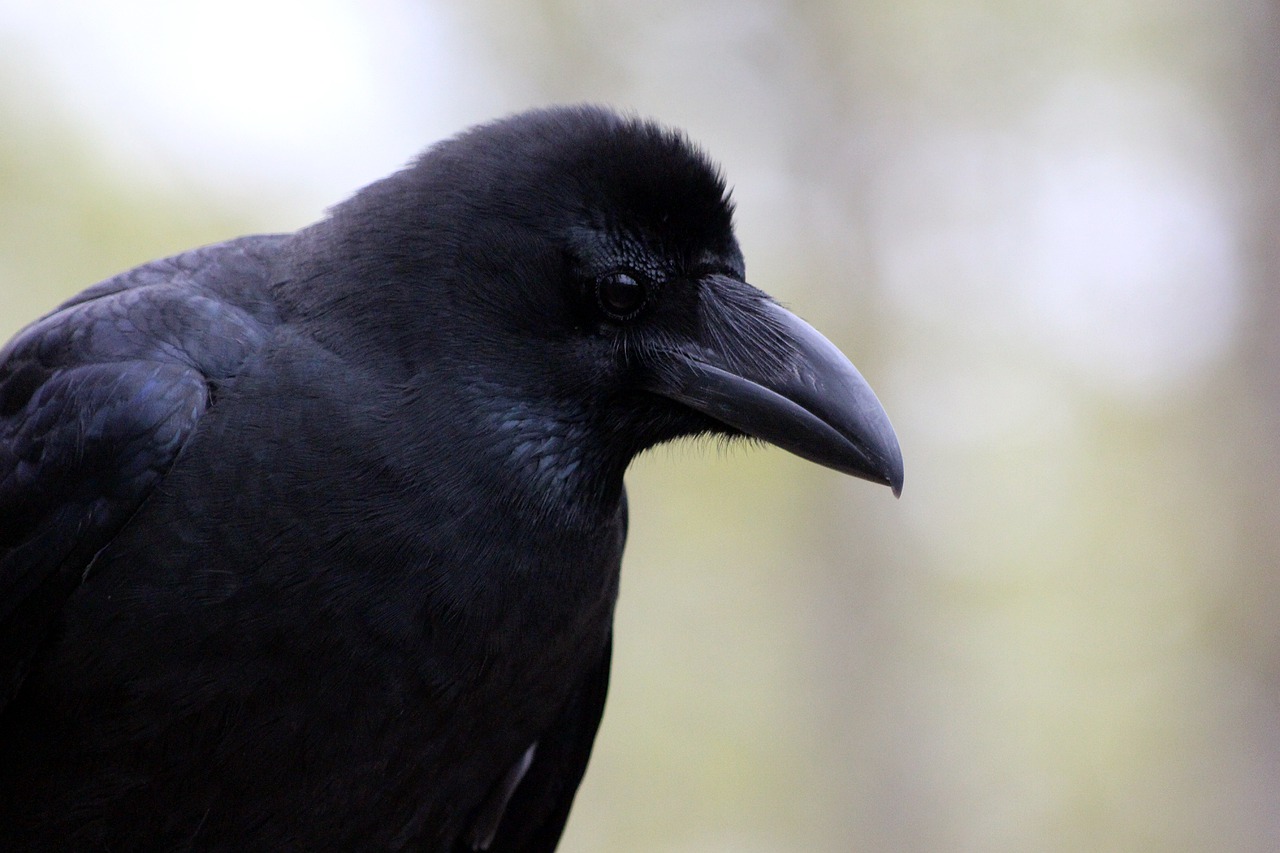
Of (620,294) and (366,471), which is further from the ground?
(620,294)

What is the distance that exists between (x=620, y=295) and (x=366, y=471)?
0.59 meters

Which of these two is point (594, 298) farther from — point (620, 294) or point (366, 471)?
point (366, 471)

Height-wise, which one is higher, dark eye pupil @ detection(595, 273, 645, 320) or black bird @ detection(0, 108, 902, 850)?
dark eye pupil @ detection(595, 273, 645, 320)

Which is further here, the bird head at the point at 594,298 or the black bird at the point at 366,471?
the bird head at the point at 594,298

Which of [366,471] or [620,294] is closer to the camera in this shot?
[366,471]

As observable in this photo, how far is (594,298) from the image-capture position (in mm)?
2260

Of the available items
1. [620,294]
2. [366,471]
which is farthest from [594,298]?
[366,471]

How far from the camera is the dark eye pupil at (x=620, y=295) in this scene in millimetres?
2256

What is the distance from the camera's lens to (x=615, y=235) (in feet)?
7.38

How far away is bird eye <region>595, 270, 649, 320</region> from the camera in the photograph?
88.7 inches

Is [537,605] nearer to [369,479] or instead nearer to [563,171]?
[369,479]

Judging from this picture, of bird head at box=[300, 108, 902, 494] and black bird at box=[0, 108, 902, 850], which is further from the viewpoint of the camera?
bird head at box=[300, 108, 902, 494]

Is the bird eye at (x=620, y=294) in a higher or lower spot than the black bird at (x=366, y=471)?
higher

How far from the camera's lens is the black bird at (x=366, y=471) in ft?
6.79
